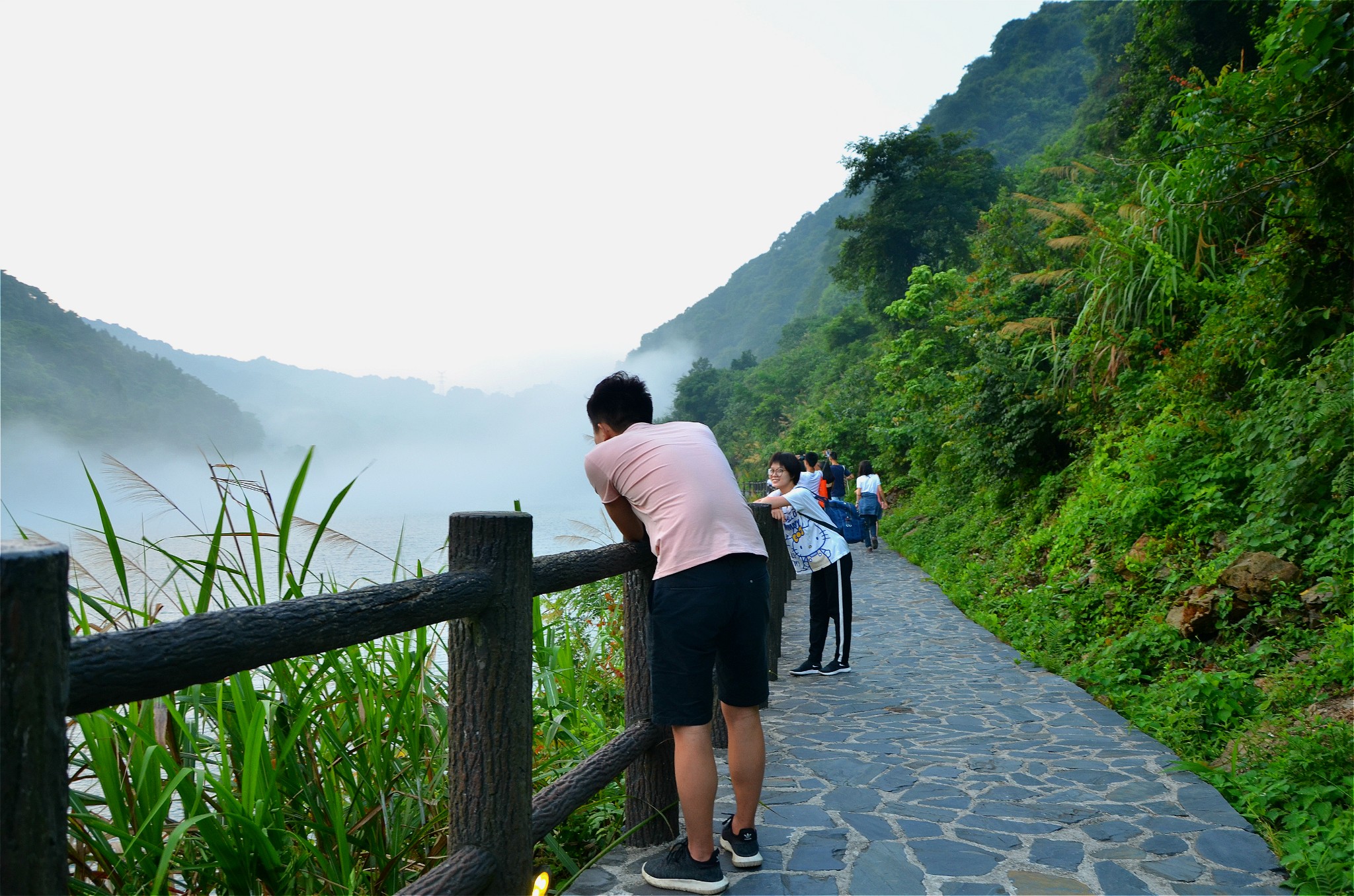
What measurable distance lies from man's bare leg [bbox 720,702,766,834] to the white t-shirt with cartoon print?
3.56 metres

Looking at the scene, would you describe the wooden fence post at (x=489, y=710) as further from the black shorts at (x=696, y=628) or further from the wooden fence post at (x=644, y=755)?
the wooden fence post at (x=644, y=755)

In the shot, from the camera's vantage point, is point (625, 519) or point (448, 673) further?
point (625, 519)

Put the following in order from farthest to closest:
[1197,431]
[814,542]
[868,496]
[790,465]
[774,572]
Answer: [868,496] → [1197,431] → [774,572] → [814,542] → [790,465]

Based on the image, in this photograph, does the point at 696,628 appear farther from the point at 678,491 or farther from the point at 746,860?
the point at 746,860

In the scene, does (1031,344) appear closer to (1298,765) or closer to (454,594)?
(1298,765)

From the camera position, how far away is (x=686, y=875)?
114 inches

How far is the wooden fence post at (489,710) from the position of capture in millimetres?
2242

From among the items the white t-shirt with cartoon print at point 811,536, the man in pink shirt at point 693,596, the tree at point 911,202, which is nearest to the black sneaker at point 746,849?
the man in pink shirt at point 693,596

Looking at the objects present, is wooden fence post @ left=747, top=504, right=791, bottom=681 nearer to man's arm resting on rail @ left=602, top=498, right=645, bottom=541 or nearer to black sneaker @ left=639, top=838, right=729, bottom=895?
man's arm resting on rail @ left=602, top=498, right=645, bottom=541

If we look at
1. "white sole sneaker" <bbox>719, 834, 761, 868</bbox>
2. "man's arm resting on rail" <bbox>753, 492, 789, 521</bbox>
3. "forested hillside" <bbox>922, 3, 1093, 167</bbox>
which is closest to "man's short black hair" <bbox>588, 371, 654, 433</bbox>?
"white sole sneaker" <bbox>719, 834, 761, 868</bbox>

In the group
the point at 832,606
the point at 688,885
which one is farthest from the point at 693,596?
the point at 832,606

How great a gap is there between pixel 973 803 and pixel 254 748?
124 inches

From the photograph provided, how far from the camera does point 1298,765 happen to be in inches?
141

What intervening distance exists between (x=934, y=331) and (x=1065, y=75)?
165ft
